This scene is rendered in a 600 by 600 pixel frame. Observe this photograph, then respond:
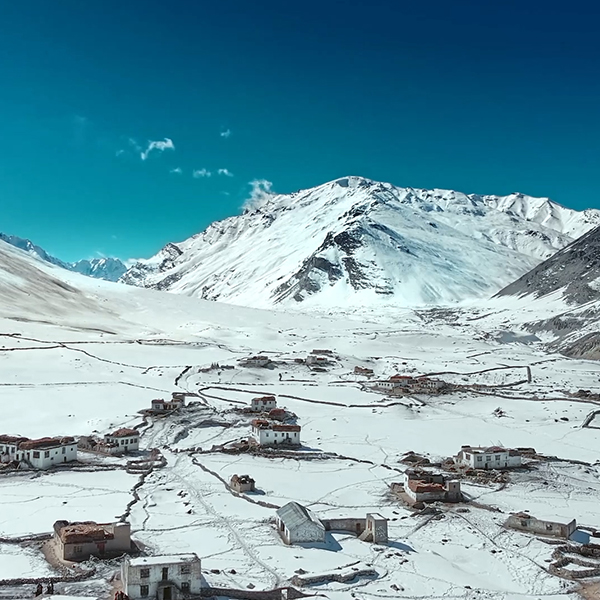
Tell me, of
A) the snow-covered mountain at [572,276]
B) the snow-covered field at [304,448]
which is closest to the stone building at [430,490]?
the snow-covered field at [304,448]

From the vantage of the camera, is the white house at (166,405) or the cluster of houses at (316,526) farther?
the white house at (166,405)

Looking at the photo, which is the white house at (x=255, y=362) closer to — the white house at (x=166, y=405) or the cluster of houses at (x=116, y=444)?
the white house at (x=166, y=405)

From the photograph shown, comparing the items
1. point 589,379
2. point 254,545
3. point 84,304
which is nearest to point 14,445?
point 254,545

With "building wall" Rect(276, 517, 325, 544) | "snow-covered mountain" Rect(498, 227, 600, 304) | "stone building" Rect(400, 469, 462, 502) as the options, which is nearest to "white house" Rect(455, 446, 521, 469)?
"stone building" Rect(400, 469, 462, 502)

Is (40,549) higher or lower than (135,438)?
lower

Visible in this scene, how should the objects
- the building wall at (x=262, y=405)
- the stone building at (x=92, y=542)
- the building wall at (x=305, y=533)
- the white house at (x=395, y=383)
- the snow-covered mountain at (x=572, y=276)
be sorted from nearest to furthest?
the stone building at (x=92, y=542) → the building wall at (x=305, y=533) → the building wall at (x=262, y=405) → the white house at (x=395, y=383) → the snow-covered mountain at (x=572, y=276)

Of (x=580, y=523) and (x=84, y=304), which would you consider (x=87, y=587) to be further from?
(x=84, y=304)

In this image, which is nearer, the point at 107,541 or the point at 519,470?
the point at 107,541
